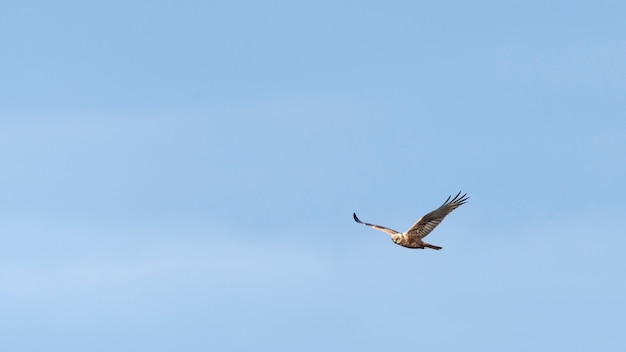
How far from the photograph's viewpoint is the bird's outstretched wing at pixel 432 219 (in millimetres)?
113188

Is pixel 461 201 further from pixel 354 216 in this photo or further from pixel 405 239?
pixel 354 216

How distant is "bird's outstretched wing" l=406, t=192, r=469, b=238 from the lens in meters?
113

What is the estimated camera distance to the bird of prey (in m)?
113

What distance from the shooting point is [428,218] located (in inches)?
A: 4510

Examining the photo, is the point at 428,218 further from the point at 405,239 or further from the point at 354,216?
the point at 354,216

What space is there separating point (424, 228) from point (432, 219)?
1430 mm

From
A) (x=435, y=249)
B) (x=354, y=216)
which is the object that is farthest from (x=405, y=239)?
(x=354, y=216)

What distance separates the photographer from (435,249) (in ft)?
380

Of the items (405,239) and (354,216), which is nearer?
(405,239)

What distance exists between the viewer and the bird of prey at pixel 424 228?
113312mm

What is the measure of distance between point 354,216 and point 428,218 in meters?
12.8

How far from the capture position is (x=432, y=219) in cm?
11475

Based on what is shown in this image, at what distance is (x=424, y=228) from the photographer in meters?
116

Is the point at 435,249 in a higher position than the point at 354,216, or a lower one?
lower
